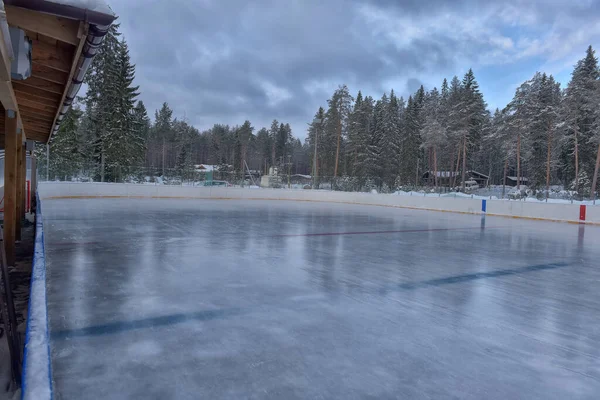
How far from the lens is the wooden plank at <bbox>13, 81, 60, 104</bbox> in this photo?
6.27m

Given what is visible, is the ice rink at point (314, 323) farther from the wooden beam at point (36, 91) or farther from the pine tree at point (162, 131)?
the pine tree at point (162, 131)

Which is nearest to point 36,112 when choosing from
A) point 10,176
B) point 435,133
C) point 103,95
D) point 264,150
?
point 10,176

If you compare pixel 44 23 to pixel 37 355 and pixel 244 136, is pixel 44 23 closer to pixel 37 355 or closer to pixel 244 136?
pixel 37 355

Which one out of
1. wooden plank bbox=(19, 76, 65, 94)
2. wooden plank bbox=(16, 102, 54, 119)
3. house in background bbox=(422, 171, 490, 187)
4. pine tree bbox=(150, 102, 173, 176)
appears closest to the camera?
wooden plank bbox=(19, 76, 65, 94)

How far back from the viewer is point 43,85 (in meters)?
6.16

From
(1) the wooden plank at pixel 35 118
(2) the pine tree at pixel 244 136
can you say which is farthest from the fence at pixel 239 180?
(2) the pine tree at pixel 244 136

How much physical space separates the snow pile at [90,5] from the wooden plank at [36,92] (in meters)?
3.72

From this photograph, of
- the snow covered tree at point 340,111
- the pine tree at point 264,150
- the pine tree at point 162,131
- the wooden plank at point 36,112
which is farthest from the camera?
the pine tree at point 264,150

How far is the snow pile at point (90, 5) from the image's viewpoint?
10.6 feet

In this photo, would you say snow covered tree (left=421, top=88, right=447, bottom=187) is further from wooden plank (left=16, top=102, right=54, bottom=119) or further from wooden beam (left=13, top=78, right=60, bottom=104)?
wooden beam (left=13, top=78, right=60, bottom=104)

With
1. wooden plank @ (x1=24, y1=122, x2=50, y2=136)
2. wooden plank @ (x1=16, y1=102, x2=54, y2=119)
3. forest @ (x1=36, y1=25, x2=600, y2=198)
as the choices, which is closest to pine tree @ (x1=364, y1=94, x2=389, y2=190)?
forest @ (x1=36, y1=25, x2=600, y2=198)

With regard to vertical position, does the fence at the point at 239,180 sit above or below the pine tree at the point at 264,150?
below

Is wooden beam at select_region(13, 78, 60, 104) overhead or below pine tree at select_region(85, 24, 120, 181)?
below

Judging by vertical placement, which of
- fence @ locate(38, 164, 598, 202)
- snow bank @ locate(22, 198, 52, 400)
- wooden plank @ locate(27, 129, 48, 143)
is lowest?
snow bank @ locate(22, 198, 52, 400)
